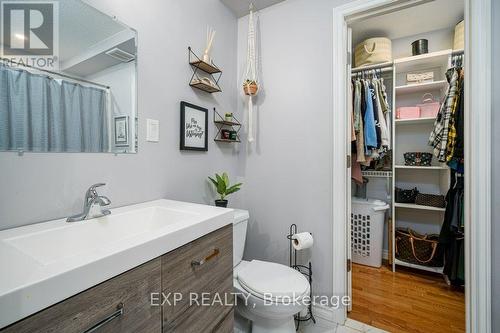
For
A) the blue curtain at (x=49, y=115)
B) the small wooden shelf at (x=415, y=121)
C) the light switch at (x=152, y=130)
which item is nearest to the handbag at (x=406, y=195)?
the small wooden shelf at (x=415, y=121)

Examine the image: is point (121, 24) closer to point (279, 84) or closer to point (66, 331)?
point (279, 84)

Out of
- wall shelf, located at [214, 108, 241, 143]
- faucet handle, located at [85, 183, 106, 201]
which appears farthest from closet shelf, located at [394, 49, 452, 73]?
faucet handle, located at [85, 183, 106, 201]

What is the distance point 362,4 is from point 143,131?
1585 millimetres

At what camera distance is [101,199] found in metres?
0.92

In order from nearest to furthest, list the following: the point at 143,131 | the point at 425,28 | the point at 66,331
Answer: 1. the point at 66,331
2. the point at 143,131
3. the point at 425,28

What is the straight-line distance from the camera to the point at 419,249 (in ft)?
7.03

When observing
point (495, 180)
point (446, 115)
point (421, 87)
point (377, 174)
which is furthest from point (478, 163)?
point (421, 87)

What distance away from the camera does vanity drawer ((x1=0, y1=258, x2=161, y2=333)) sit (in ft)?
1.43

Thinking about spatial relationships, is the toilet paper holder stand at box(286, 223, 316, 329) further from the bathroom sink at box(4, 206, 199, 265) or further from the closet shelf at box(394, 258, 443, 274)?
the closet shelf at box(394, 258, 443, 274)

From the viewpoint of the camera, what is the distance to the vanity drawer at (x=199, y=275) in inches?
28.0

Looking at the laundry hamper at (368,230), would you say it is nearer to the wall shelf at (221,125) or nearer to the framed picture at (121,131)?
the wall shelf at (221,125)

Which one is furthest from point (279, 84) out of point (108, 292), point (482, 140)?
point (108, 292)

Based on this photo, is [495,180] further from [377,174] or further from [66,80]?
[66,80]

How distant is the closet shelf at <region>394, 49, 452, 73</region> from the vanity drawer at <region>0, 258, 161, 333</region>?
272cm
